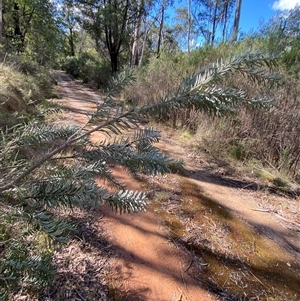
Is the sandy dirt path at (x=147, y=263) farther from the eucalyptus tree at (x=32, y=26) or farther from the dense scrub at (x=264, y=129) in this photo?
the eucalyptus tree at (x=32, y=26)

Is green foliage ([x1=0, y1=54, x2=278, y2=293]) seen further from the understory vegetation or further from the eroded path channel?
the eroded path channel

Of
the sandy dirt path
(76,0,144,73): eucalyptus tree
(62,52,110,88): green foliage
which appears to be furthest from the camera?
(62,52,110,88): green foliage

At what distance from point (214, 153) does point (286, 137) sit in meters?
1.10

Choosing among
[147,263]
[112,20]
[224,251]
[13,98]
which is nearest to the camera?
[147,263]

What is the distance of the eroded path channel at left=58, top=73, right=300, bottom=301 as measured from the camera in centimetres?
138

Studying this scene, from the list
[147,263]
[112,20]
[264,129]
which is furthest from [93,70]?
[147,263]

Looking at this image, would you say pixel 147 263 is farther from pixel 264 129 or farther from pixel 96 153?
pixel 264 129

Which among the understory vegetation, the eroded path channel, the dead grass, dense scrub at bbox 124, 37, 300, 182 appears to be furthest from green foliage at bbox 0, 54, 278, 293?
dense scrub at bbox 124, 37, 300, 182

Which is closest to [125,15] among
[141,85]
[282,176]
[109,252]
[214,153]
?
[141,85]

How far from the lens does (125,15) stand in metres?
10.6

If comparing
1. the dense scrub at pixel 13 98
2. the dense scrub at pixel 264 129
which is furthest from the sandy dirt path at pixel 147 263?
the dense scrub at pixel 13 98

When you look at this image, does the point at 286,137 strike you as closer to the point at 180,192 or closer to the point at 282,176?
the point at 282,176

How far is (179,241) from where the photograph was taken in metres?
1.77

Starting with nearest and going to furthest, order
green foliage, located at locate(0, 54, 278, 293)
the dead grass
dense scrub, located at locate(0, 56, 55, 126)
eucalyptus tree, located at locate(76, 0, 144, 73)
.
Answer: green foliage, located at locate(0, 54, 278, 293) < the dead grass < dense scrub, located at locate(0, 56, 55, 126) < eucalyptus tree, located at locate(76, 0, 144, 73)
